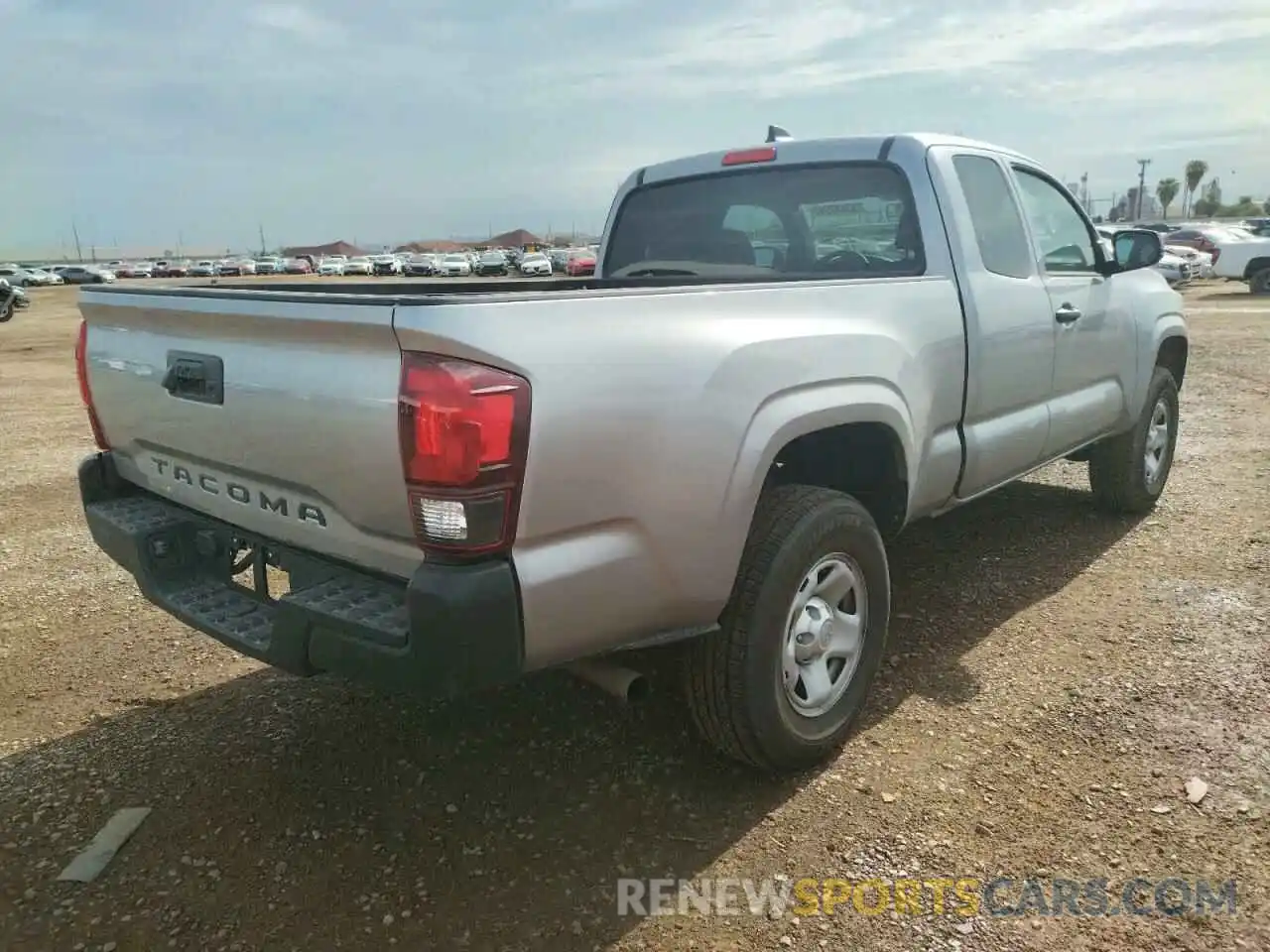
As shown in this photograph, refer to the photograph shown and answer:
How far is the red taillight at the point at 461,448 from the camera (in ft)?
6.71

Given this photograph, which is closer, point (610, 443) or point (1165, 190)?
point (610, 443)

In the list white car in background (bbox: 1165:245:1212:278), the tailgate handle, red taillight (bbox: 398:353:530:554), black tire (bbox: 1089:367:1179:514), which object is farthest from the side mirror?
white car in background (bbox: 1165:245:1212:278)

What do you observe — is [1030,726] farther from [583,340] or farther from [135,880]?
[135,880]

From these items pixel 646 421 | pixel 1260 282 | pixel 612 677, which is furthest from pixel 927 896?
pixel 1260 282

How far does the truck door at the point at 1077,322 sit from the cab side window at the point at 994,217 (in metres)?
0.13

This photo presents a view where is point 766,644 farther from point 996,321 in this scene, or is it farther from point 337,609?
point 996,321

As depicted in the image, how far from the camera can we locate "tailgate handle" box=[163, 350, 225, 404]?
8.42 ft

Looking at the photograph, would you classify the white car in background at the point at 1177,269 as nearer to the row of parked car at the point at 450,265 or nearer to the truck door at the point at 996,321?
the truck door at the point at 996,321

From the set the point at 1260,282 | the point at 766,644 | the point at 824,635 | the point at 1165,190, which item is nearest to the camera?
the point at 766,644

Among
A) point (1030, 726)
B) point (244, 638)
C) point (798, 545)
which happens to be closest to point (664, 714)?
point (798, 545)

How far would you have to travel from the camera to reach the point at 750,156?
13.7 ft

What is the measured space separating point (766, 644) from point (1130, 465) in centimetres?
349

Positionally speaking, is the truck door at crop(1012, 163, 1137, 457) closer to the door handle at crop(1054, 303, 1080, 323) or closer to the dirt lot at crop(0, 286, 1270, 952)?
the door handle at crop(1054, 303, 1080, 323)

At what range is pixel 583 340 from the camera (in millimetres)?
2225
